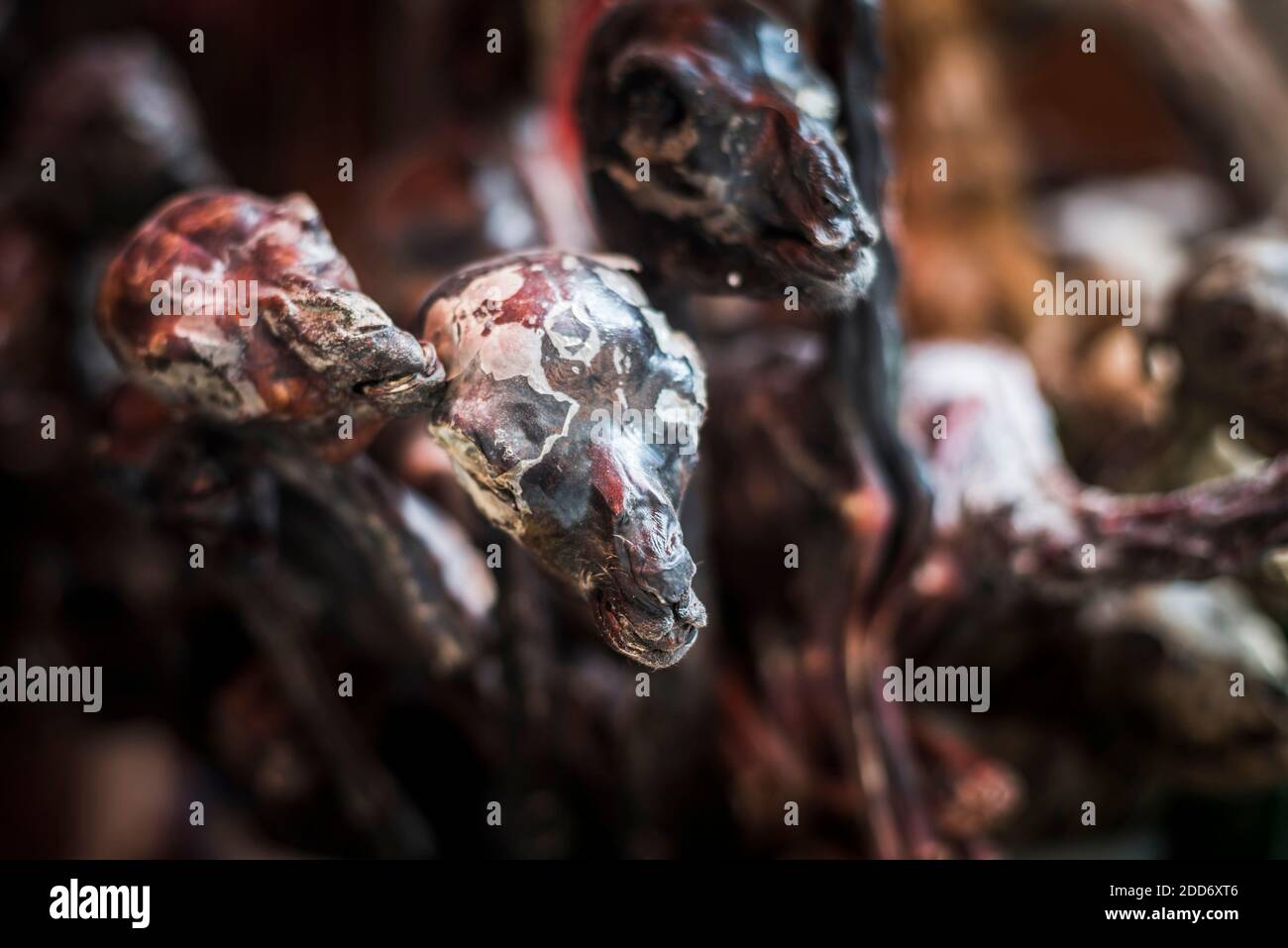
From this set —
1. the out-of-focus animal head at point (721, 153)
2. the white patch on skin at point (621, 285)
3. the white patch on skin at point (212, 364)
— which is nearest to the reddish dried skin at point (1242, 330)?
the out-of-focus animal head at point (721, 153)

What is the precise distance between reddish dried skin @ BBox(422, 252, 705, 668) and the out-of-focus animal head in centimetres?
9

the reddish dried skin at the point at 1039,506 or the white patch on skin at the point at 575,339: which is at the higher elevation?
the white patch on skin at the point at 575,339

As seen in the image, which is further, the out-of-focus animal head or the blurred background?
the blurred background

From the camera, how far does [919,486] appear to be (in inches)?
24.5

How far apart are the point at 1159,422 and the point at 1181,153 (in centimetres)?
64

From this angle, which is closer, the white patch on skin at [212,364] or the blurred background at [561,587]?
the white patch on skin at [212,364]

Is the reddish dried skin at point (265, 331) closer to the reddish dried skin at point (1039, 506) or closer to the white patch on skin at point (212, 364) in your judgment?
the white patch on skin at point (212, 364)

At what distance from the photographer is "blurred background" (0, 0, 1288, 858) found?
2.13 ft

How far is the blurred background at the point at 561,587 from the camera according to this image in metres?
0.65

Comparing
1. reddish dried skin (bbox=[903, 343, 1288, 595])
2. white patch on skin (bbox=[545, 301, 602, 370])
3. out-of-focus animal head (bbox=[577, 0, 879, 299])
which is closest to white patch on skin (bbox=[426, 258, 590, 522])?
white patch on skin (bbox=[545, 301, 602, 370])

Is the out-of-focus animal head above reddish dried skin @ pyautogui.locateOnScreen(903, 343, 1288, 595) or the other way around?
above

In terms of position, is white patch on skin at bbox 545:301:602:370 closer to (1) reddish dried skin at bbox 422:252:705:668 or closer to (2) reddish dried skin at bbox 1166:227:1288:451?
(1) reddish dried skin at bbox 422:252:705:668

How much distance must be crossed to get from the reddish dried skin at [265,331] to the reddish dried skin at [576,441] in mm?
24

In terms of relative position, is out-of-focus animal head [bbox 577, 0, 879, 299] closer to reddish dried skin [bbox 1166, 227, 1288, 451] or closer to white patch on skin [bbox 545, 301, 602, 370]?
white patch on skin [bbox 545, 301, 602, 370]
